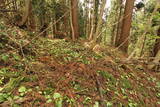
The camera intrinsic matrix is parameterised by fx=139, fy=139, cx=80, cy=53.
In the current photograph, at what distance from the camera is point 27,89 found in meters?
2.38

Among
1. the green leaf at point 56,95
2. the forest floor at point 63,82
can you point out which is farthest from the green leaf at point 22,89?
the green leaf at point 56,95

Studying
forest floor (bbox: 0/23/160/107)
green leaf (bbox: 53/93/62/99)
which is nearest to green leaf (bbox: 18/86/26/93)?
forest floor (bbox: 0/23/160/107)

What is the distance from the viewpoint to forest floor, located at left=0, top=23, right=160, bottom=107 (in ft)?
7.55

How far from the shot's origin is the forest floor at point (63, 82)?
2301 millimetres

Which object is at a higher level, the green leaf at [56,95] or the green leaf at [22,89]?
the green leaf at [22,89]

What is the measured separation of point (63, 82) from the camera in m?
2.77

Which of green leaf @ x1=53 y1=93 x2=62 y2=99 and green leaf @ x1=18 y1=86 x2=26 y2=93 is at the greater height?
green leaf @ x1=18 y1=86 x2=26 y2=93

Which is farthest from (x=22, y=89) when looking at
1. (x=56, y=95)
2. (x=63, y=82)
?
(x=63, y=82)

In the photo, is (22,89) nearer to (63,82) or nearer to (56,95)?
(56,95)

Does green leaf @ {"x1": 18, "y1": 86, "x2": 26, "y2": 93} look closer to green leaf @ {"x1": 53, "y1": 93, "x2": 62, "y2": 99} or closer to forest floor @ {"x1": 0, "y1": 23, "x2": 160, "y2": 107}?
forest floor @ {"x1": 0, "y1": 23, "x2": 160, "y2": 107}

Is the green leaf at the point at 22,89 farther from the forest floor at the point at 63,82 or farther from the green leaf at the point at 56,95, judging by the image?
the green leaf at the point at 56,95

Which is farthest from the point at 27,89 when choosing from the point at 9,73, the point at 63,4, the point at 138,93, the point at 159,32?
the point at 63,4

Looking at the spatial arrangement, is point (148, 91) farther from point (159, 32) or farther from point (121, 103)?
point (159, 32)

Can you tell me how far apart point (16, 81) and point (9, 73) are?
0.28 m
